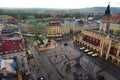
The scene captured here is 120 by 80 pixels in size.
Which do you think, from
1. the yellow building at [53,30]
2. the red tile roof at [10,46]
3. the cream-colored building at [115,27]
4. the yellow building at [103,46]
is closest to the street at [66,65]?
the yellow building at [103,46]

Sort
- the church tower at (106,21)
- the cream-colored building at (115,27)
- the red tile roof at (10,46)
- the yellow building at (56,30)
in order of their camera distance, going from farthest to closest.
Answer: the cream-colored building at (115,27) → the yellow building at (56,30) → the church tower at (106,21) → the red tile roof at (10,46)

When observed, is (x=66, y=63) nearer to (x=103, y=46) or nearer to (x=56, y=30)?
(x=103, y=46)

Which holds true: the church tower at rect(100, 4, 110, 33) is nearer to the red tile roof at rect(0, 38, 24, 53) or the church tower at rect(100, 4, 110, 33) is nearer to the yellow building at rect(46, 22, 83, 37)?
the yellow building at rect(46, 22, 83, 37)

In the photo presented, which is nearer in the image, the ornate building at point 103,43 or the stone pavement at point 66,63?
the stone pavement at point 66,63

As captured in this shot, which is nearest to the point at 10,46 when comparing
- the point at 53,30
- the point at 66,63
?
the point at 66,63

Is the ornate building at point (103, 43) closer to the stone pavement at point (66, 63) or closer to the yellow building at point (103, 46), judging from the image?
the yellow building at point (103, 46)

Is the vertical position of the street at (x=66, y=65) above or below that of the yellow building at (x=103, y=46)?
below

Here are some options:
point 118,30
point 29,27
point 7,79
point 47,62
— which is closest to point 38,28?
point 29,27

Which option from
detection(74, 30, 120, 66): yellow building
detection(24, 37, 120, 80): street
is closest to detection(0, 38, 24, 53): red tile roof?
detection(24, 37, 120, 80): street
